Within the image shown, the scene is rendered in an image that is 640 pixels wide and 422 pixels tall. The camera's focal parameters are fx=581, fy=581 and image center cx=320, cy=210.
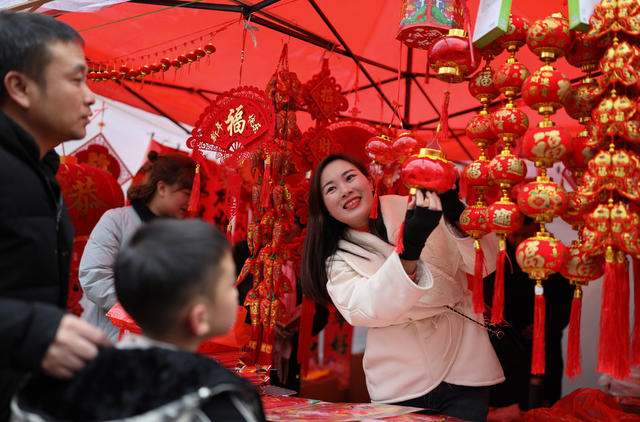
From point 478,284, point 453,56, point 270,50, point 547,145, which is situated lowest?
point 478,284

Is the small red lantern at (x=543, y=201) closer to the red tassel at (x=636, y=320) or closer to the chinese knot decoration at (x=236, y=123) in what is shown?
the red tassel at (x=636, y=320)

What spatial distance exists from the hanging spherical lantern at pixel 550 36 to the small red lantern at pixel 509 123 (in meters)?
0.14

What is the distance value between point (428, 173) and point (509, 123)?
0.80 feet

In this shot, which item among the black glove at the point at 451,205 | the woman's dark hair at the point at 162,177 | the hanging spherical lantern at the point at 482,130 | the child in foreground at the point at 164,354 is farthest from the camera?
the woman's dark hair at the point at 162,177

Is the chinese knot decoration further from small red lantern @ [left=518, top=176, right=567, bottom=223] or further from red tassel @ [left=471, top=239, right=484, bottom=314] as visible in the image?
small red lantern @ [left=518, top=176, right=567, bottom=223]

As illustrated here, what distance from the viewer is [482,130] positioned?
4.99 ft

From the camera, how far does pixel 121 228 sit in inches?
95.3

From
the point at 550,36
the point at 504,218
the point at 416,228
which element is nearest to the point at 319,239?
the point at 416,228

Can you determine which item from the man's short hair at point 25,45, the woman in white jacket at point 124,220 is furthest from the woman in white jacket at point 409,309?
the man's short hair at point 25,45

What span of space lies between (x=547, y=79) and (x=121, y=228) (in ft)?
5.84

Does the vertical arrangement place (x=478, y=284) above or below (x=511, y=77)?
below

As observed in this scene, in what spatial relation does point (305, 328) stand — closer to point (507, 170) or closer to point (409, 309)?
point (409, 309)

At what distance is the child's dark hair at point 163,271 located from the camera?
0.87m

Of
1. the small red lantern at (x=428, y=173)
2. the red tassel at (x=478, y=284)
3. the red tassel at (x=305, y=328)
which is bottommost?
the red tassel at (x=305, y=328)
